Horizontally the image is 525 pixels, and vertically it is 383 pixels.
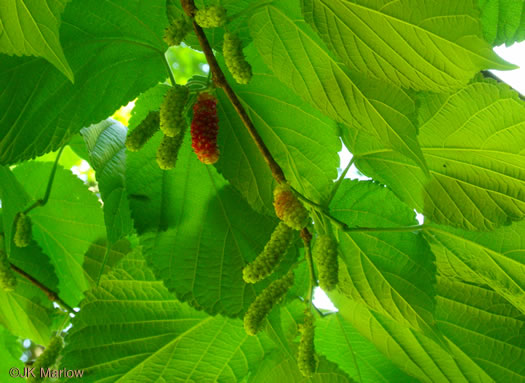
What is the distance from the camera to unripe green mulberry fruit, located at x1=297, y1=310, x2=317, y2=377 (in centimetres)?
65

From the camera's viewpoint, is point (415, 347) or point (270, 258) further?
point (415, 347)

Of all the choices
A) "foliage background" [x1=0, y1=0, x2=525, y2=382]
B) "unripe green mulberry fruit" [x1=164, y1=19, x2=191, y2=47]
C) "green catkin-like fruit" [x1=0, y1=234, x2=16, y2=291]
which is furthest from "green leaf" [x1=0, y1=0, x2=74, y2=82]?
"green catkin-like fruit" [x1=0, y1=234, x2=16, y2=291]

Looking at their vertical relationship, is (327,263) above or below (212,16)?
below

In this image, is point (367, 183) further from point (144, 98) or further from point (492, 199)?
point (144, 98)

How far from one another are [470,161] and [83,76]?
0.50 m

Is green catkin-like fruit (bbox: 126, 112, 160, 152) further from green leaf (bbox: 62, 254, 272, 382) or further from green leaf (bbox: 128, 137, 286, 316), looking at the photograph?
green leaf (bbox: 62, 254, 272, 382)

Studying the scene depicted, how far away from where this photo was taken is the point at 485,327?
85cm

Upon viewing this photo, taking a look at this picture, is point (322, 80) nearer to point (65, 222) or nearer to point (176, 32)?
point (176, 32)

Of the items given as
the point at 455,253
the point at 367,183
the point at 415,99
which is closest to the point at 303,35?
the point at 415,99

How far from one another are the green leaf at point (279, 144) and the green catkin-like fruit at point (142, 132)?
10 centimetres

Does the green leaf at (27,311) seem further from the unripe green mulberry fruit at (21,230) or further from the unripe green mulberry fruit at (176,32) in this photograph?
the unripe green mulberry fruit at (176,32)

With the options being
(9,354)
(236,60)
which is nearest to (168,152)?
(236,60)

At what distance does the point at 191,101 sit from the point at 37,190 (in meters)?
0.55

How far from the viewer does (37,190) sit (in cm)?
110
